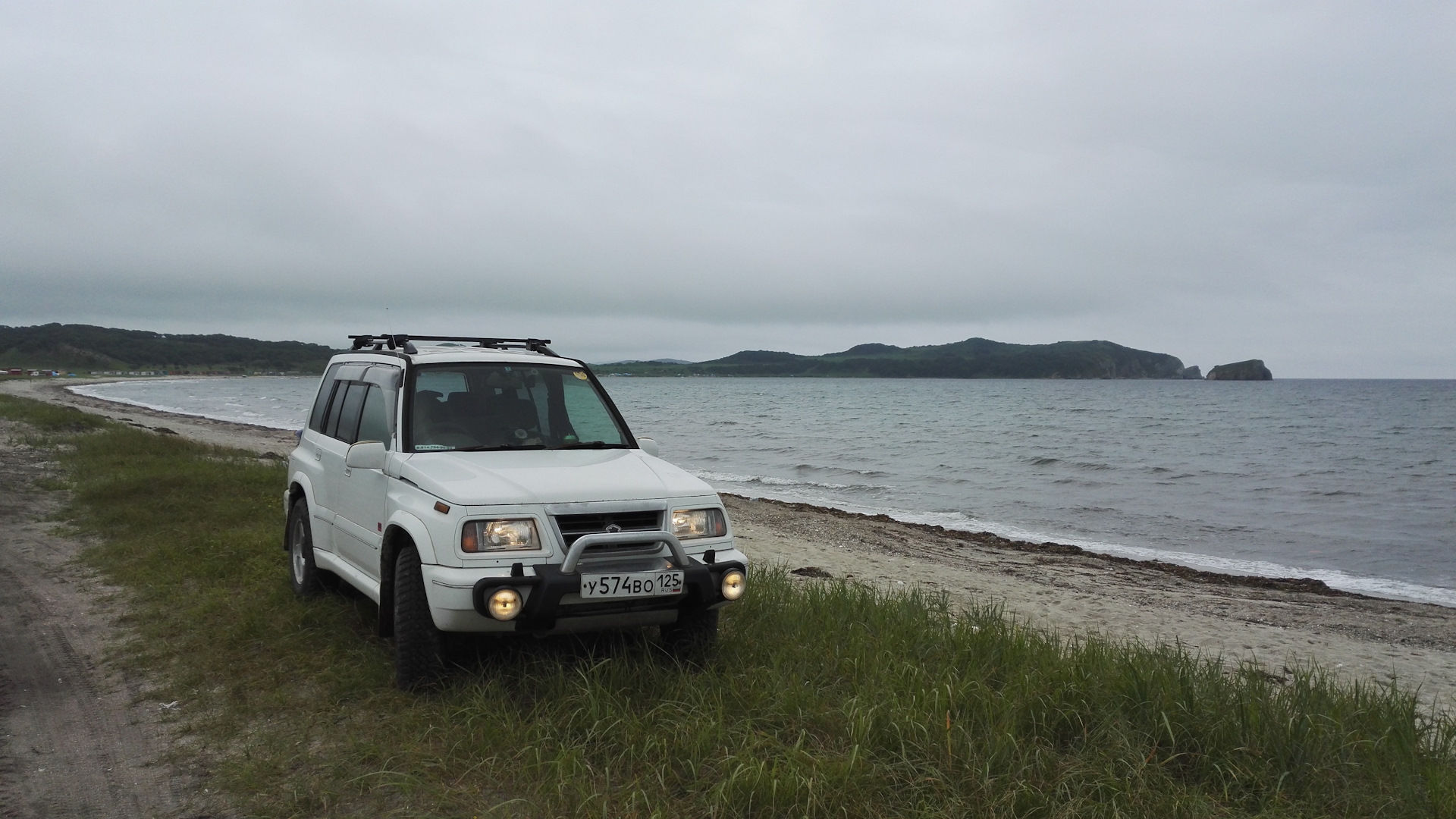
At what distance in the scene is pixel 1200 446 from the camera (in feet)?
120

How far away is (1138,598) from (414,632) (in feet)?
30.7

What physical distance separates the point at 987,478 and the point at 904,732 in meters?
22.5

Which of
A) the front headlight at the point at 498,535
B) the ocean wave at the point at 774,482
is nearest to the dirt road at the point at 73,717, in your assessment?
the front headlight at the point at 498,535

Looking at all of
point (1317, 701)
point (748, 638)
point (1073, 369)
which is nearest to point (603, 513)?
point (748, 638)

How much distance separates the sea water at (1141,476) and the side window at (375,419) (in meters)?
13.1

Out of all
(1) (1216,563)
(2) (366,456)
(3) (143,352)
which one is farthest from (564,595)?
(3) (143,352)

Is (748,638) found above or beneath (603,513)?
beneath

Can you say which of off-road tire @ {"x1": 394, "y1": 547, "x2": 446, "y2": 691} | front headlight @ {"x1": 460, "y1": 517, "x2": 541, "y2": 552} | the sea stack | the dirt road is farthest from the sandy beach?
the sea stack

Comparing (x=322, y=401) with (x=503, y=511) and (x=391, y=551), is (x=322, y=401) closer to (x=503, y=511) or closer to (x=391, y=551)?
(x=391, y=551)

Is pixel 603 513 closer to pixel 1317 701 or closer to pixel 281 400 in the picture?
pixel 1317 701

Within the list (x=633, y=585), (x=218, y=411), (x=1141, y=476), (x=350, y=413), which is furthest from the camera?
(x=218, y=411)

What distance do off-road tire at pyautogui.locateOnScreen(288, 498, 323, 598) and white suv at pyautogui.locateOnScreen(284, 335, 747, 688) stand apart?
0.30 metres

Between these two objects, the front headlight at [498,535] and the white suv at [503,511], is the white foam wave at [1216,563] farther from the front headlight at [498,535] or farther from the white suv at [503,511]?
the front headlight at [498,535]

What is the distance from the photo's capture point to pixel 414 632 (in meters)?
4.58
